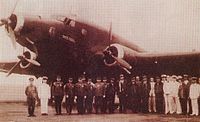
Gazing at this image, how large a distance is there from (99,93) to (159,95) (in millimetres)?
319

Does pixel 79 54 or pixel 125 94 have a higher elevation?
pixel 79 54

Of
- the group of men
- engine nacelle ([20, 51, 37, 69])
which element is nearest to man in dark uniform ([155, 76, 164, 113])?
the group of men

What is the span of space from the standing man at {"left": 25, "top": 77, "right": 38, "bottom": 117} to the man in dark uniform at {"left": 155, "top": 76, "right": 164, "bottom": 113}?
0.64 metres

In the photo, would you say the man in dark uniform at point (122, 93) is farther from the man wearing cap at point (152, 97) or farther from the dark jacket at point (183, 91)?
the dark jacket at point (183, 91)

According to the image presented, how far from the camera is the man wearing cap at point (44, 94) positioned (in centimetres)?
183

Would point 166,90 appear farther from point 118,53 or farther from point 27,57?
point 27,57

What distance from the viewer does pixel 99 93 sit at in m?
1.88

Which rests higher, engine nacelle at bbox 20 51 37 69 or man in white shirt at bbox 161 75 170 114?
engine nacelle at bbox 20 51 37 69

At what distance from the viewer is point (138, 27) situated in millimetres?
1845

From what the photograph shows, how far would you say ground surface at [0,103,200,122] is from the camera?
1.81m

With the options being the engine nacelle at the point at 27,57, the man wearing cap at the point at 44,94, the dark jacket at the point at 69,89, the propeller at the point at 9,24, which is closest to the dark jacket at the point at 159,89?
the dark jacket at the point at 69,89

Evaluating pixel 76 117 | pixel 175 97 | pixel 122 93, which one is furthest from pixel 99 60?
pixel 175 97

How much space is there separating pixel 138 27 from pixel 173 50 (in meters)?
0.22

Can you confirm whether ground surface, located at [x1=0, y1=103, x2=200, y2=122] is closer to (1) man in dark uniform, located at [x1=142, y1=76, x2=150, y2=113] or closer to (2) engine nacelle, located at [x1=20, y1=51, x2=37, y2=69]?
(1) man in dark uniform, located at [x1=142, y1=76, x2=150, y2=113]
